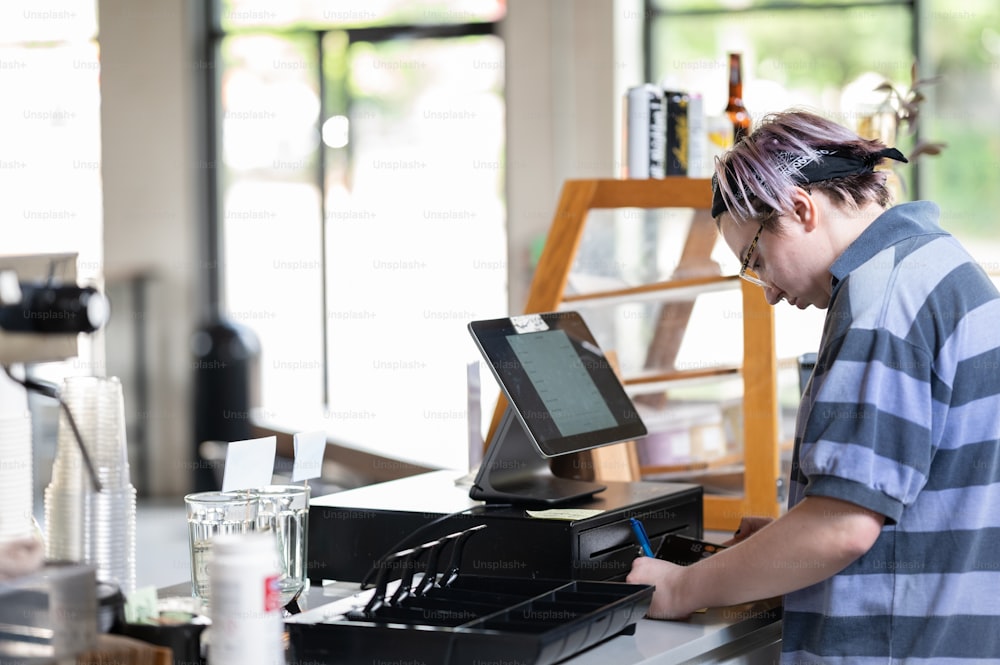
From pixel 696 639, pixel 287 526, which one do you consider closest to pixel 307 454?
pixel 287 526

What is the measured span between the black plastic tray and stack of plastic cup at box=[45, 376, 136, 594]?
0.70ft

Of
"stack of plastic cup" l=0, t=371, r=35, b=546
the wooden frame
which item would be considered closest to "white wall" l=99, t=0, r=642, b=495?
the wooden frame

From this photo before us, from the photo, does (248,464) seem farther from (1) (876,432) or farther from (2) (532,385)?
(1) (876,432)

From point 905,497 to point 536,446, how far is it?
0.51m

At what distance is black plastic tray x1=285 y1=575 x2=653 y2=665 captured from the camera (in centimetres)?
124

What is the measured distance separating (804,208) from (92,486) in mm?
875

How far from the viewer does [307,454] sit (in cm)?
161

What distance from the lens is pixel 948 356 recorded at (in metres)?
1.32

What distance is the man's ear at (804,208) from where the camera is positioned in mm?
1445

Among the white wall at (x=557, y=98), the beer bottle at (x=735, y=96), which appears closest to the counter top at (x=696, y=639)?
the beer bottle at (x=735, y=96)

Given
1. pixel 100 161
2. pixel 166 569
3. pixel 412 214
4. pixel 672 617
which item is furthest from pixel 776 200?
pixel 100 161

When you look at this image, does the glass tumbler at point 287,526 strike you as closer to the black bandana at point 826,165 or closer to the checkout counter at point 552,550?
the checkout counter at point 552,550

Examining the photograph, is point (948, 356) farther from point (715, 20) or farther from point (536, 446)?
point (715, 20)

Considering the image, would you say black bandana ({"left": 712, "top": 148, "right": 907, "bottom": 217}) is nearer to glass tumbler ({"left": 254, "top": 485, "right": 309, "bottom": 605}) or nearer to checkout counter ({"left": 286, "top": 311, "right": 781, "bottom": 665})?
checkout counter ({"left": 286, "top": 311, "right": 781, "bottom": 665})
